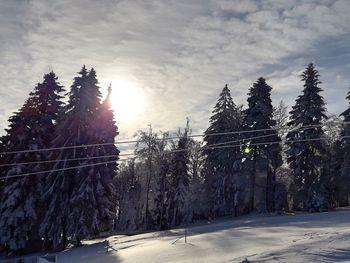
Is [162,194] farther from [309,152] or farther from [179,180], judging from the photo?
[309,152]

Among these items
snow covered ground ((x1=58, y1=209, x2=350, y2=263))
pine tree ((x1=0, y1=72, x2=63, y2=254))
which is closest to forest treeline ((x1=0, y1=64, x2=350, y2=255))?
pine tree ((x1=0, y1=72, x2=63, y2=254))

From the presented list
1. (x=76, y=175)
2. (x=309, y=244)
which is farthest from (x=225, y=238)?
(x=76, y=175)

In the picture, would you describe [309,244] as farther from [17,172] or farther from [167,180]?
[167,180]

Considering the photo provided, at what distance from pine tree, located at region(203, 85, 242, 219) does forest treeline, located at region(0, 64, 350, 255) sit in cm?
13

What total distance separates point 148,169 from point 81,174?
21919mm

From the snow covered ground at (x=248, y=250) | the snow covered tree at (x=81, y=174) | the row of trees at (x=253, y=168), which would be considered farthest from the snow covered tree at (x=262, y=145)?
the snow covered ground at (x=248, y=250)

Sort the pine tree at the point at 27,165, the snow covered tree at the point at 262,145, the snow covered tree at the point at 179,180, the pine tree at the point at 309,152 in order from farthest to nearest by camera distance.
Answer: the snow covered tree at the point at 179,180 < the snow covered tree at the point at 262,145 < the pine tree at the point at 309,152 < the pine tree at the point at 27,165

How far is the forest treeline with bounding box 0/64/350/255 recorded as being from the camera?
35.6m

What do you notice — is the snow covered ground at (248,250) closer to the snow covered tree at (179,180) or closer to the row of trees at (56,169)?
the row of trees at (56,169)

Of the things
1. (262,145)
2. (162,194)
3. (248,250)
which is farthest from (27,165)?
(262,145)

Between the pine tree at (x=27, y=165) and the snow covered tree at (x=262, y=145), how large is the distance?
71.9ft

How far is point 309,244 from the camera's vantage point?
1695 cm

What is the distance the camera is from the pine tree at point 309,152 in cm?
4603

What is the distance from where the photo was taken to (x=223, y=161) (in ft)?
181
